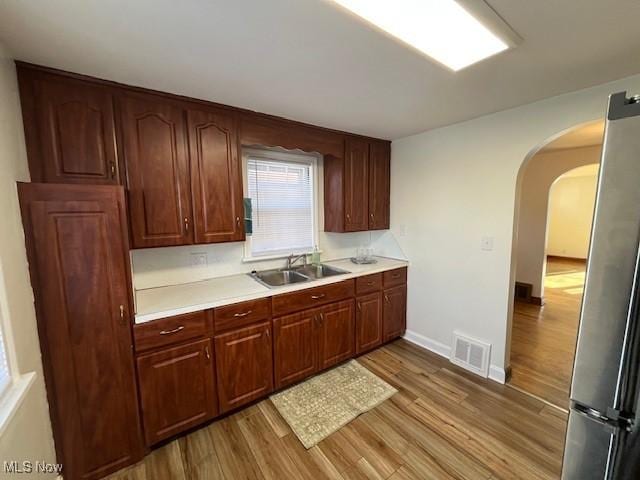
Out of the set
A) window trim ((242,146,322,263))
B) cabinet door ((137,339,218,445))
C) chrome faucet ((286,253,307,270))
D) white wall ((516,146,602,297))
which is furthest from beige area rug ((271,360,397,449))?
white wall ((516,146,602,297))

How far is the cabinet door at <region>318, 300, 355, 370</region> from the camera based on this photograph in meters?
2.45

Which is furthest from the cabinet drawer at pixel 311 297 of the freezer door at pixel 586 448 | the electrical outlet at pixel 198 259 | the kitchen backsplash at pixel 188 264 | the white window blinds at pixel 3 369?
the freezer door at pixel 586 448

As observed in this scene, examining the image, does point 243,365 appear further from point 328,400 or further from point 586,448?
point 586,448

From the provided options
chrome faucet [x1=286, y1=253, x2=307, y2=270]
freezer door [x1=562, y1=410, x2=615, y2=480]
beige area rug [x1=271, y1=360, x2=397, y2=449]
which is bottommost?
beige area rug [x1=271, y1=360, x2=397, y2=449]

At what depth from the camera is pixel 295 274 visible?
2.78 meters

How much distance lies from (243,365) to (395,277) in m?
1.83

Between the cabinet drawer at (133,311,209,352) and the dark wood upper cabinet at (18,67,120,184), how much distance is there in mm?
959

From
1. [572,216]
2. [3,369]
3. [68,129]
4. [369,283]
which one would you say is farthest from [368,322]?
[572,216]

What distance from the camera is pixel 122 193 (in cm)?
150

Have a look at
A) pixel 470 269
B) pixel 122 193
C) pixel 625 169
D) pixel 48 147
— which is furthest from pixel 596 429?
pixel 48 147

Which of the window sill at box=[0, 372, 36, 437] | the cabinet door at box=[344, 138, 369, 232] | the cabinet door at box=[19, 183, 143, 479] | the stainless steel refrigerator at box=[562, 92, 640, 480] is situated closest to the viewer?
the stainless steel refrigerator at box=[562, 92, 640, 480]

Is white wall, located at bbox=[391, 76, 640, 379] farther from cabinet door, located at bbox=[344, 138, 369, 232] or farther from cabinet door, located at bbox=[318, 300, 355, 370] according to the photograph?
cabinet door, located at bbox=[318, 300, 355, 370]

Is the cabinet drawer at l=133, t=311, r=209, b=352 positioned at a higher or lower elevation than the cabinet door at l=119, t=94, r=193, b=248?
lower

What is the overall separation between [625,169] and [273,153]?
2432 millimetres
